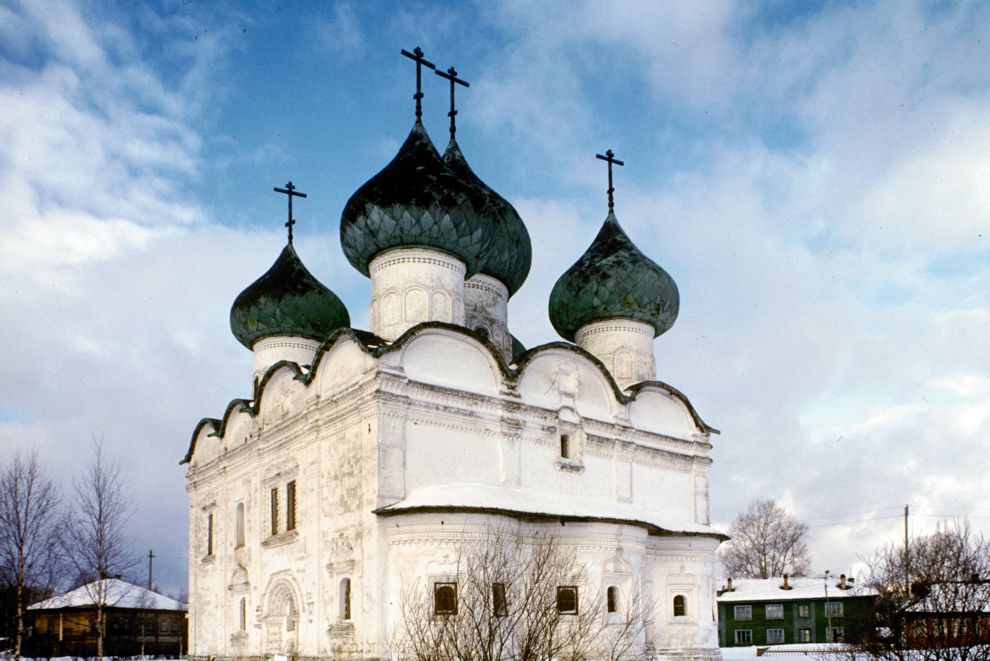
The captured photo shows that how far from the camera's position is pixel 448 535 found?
13.7 metres

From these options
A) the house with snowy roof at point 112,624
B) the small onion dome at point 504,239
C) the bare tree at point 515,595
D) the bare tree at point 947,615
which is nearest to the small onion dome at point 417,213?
the small onion dome at point 504,239

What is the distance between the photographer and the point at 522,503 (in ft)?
48.6

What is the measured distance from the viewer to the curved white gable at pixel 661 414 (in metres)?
18.6

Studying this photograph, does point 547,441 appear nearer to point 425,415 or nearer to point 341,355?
point 425,415

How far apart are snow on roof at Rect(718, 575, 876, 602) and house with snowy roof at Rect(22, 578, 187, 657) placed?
19.9 meters

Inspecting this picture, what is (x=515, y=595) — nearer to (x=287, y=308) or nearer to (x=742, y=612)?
(x=287, y=308)

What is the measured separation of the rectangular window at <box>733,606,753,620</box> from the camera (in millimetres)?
37750

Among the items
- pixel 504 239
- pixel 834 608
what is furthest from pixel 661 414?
pixel 834 608

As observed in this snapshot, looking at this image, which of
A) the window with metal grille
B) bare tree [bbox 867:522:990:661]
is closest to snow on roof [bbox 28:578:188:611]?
the window with metal grille

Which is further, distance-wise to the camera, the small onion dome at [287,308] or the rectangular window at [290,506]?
the small onion dome at [287,308]

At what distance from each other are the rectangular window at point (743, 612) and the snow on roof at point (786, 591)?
599 mm

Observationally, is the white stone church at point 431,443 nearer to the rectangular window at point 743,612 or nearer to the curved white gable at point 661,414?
the curved white gable at point 661,414

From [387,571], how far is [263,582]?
4020 mm

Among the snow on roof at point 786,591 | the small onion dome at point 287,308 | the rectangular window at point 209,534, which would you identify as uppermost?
the small onion dome at point 287,308
